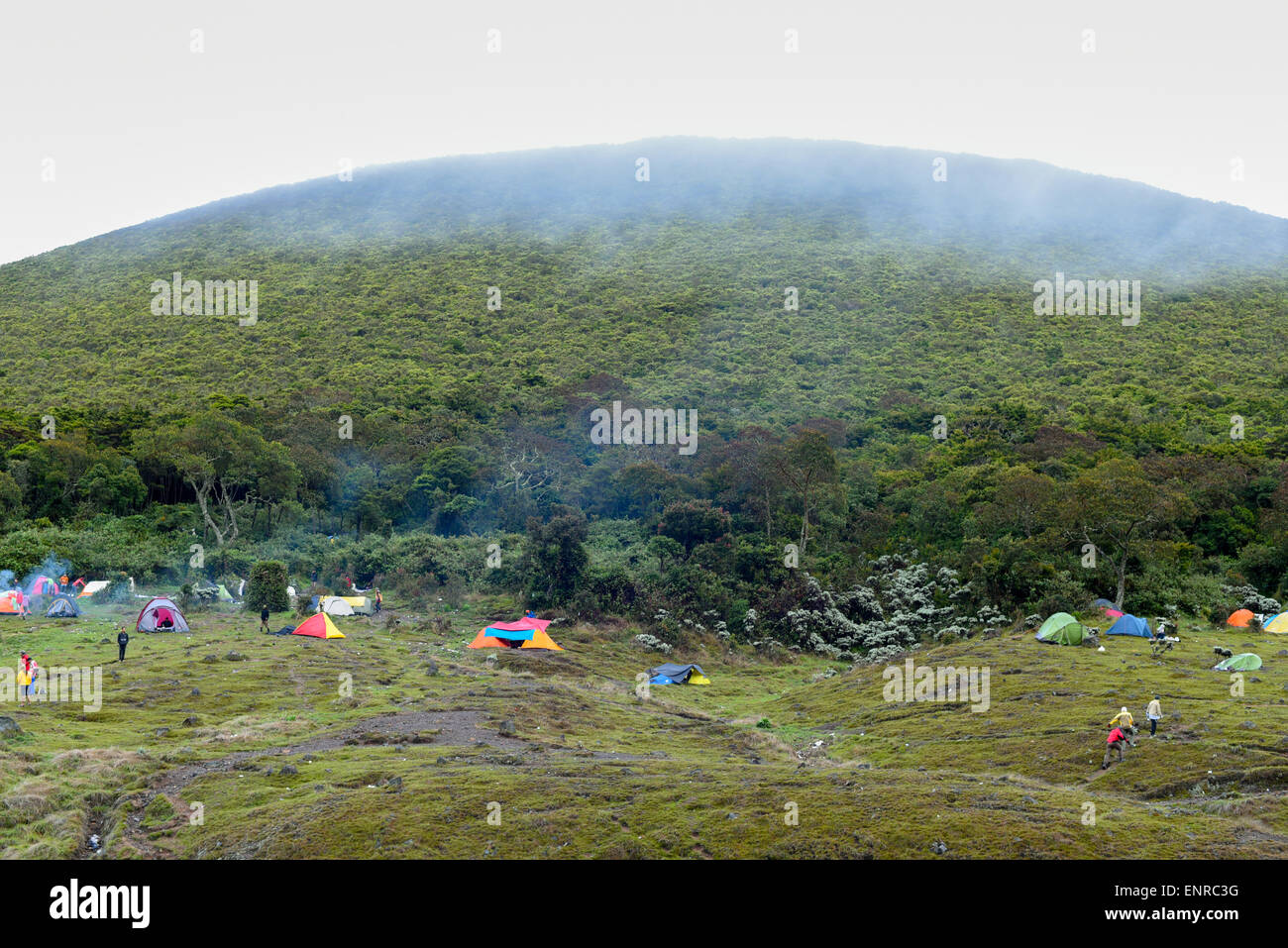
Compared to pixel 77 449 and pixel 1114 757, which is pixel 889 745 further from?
pixel 77 449

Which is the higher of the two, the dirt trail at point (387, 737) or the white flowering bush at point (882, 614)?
the dirt trail at point (387, 737)

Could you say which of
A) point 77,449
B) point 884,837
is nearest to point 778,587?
point 884,837

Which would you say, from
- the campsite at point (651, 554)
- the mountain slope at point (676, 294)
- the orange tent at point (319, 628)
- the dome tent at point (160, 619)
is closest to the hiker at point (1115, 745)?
the campsite at point (651, 554)

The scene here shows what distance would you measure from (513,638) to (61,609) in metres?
18.6

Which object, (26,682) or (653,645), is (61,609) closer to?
(26,682)

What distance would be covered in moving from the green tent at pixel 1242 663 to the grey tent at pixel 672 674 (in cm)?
1768

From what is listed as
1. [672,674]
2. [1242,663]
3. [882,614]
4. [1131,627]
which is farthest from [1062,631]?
[672,674]

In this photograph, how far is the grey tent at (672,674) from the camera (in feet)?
121

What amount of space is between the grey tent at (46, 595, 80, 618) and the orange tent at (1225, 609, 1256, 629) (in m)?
45.9

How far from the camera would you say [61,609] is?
131ft

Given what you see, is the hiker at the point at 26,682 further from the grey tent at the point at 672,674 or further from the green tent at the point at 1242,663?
the green tent at the point at 1242,663

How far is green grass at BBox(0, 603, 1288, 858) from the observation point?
16.8 meters

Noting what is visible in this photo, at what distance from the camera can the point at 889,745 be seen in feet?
87.1

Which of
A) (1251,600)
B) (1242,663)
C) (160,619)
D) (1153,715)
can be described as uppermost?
(1153,715)
